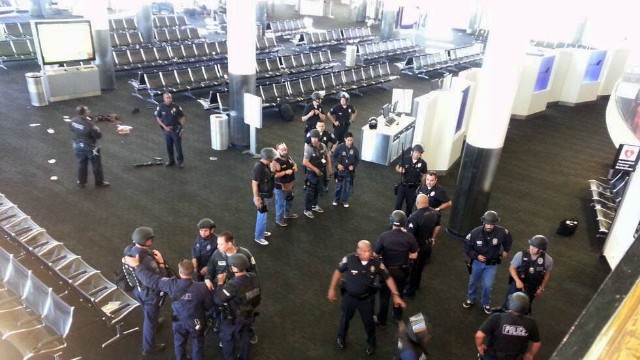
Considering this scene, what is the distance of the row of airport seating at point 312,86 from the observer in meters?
14.0

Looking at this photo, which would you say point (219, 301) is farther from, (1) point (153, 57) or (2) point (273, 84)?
(1) point (153, 57)

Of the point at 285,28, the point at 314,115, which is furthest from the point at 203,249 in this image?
the point at 285,28

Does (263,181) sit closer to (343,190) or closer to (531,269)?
(343,190)

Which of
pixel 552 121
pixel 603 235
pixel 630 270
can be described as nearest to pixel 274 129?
pixel 603 235

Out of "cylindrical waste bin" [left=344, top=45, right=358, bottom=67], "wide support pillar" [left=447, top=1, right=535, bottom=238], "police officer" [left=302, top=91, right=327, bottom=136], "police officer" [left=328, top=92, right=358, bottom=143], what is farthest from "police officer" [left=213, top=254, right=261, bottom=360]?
"cylindrical waste bin" [left=344, top=45, right=358, bottom=67]

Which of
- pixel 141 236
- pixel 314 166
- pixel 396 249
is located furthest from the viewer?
pixel 314 166

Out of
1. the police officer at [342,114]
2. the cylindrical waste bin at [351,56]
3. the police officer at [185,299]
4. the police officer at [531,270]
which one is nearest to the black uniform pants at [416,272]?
the police officer at [531,270]

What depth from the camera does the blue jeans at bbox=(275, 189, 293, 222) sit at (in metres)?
8.12

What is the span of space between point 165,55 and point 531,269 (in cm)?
1525

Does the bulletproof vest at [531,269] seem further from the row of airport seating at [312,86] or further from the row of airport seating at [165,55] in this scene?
the row of airport seating at [165,55]

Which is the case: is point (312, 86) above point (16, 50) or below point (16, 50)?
below

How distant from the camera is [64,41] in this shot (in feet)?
44.7

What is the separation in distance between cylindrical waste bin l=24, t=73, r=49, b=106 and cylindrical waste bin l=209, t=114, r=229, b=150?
5.60 m

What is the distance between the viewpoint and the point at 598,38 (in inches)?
1033
